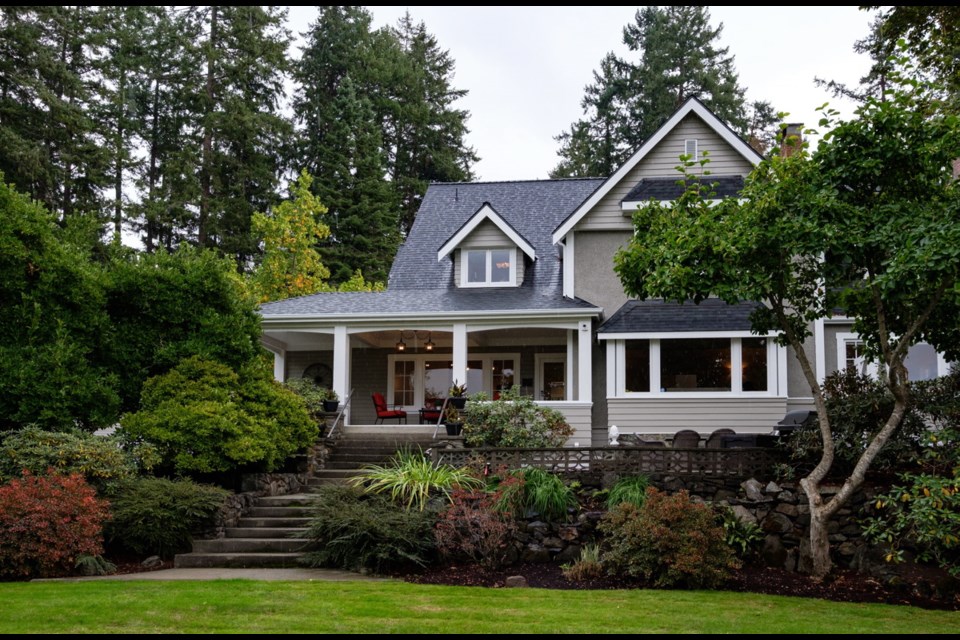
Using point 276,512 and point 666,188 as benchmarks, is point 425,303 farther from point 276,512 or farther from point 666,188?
point 276,512

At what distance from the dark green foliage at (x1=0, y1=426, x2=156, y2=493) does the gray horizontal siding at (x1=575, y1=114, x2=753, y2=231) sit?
35.5ft

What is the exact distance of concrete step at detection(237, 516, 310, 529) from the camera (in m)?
12.7

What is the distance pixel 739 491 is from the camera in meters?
12.0

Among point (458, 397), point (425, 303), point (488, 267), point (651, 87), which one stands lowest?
point (458, 397)

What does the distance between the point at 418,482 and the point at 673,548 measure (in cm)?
390

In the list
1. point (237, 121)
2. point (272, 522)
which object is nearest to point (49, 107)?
point (237, 121)

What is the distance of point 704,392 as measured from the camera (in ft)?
56.9

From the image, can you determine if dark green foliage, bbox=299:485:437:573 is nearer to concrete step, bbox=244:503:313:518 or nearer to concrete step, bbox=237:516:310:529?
concrete step, bbox=237:516:310:529

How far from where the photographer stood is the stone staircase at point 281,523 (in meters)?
11.5

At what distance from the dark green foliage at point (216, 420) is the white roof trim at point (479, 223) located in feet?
21.4

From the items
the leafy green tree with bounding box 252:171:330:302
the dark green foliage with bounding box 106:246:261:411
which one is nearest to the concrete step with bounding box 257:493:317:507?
the dark green foliage with bounding box 106:246:261:411

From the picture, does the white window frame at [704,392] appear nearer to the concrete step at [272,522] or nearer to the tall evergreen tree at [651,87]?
the concrete step at [272,522]

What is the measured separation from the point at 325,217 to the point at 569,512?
2647 centimetres

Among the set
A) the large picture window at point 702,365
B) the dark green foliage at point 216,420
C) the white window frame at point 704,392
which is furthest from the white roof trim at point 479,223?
the dark green foliage at point 216,420
